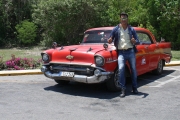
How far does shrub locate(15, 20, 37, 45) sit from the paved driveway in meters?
11.4

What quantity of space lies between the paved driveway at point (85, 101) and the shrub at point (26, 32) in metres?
11.4

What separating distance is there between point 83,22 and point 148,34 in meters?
10.0

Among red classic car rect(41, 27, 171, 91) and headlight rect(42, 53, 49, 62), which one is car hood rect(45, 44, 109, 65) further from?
headlight rect(42, 53, 49, 62)

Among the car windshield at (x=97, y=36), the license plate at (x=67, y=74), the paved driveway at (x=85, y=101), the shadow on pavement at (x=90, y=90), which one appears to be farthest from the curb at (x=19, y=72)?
the license plate at (x=67, y=74)

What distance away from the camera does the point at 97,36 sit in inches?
311

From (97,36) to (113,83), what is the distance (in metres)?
1.68

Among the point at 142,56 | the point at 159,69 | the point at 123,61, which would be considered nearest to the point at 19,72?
the point at 142,56

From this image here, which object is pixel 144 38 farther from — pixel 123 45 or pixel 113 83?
pixel 113 83

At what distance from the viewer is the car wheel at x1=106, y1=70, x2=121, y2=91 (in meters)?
6.71

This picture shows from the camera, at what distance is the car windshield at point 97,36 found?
7720 millimetres

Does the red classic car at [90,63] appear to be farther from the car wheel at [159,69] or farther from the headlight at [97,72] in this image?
the car wheel at [159,69]

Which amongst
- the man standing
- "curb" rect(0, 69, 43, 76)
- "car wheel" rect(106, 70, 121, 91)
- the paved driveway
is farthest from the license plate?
"curb" rect(0, 69, 43, 76)

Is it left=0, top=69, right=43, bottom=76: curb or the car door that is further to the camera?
left=0, top=69, right=43, bottom=76: curb

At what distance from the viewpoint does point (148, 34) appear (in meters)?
8.67
